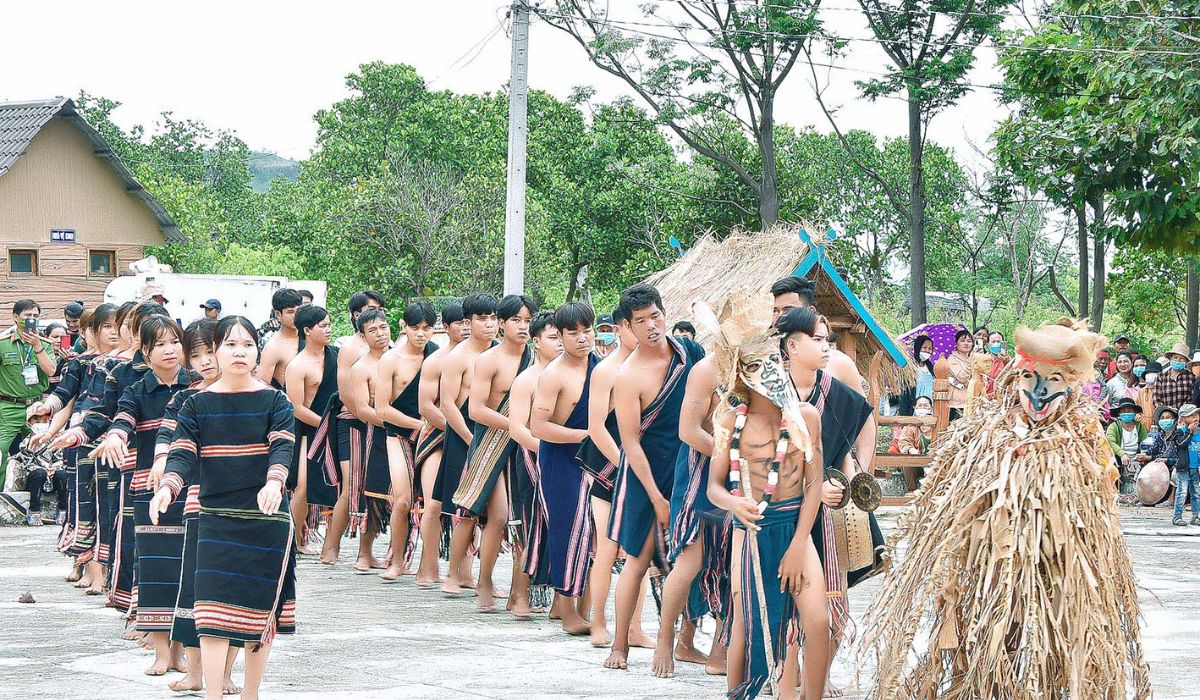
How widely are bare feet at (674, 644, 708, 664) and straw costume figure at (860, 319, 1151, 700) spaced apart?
1.82 m

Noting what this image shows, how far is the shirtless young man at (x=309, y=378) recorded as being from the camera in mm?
10336

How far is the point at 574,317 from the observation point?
793cm

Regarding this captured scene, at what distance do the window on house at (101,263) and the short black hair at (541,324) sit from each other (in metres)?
21.7

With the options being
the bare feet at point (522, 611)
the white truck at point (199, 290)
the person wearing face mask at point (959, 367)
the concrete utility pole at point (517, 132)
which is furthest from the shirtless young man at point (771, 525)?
the white truck at point (199, 290)

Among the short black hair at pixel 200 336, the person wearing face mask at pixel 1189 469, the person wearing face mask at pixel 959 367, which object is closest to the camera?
the short black hair at pixel 200 336

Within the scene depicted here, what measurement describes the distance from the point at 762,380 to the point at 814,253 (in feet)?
27.3

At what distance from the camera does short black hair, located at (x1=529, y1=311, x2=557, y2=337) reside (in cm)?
835

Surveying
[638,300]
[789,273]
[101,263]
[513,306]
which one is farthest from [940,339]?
[101,263]

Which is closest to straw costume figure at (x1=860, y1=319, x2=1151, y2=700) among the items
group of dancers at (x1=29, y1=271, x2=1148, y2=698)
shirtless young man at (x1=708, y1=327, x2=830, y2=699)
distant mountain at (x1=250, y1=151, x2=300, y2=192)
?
group of dancers at (x1=29, y1=271, x2=1148, y2=698)

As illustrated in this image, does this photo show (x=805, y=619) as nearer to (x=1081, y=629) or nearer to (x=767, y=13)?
(x=1081, y=629)

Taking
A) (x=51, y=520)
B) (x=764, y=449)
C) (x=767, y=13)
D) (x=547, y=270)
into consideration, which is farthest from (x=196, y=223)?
(x=764, y=449)

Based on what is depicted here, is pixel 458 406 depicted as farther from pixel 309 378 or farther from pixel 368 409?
pixel 309 378

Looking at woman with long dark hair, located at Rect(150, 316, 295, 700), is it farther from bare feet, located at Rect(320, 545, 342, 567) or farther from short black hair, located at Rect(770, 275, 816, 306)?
bare feet, located at Rect(320, 545, 342, 567)

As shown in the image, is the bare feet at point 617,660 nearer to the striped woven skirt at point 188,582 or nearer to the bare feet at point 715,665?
the bare feet at point 715,665
